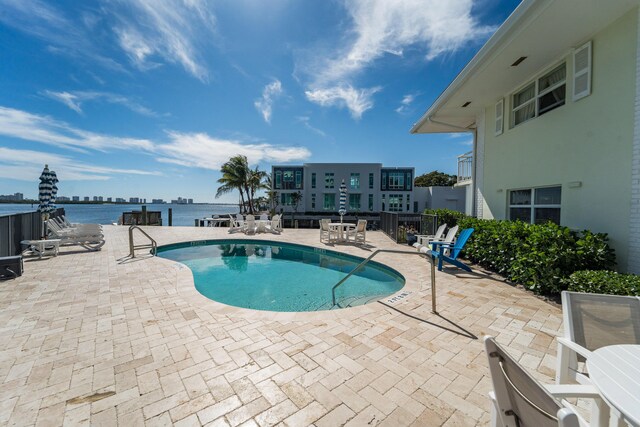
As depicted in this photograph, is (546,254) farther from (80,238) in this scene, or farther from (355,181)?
(355,181)

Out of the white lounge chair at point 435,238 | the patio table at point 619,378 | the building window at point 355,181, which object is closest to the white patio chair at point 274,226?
the white lounge chair at point 435,238

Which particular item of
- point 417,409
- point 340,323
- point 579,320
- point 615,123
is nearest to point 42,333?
point 340,323

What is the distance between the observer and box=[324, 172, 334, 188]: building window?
29.8 m

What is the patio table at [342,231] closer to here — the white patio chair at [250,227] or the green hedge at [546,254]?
the white patio chair at [250,227]

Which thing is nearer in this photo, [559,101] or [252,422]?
[252,422]

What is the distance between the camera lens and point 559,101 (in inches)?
219

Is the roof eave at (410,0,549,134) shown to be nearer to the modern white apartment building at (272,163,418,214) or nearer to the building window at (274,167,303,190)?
the modern white apartment building at (272,163,418,214)

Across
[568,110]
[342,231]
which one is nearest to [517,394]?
[568,110]

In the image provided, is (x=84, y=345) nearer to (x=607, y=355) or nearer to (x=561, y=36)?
(x=607, y=355)

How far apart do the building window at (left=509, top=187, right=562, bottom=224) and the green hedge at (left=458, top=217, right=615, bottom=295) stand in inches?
38.9

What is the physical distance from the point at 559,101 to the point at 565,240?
3424mm

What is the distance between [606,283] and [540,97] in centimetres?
506

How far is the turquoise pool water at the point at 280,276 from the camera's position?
5461 mm

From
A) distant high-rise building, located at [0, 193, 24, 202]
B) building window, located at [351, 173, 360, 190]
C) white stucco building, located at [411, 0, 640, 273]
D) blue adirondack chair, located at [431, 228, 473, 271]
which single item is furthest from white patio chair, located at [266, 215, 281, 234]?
distant high-rise building, located at [0, 193, 24, 202]
